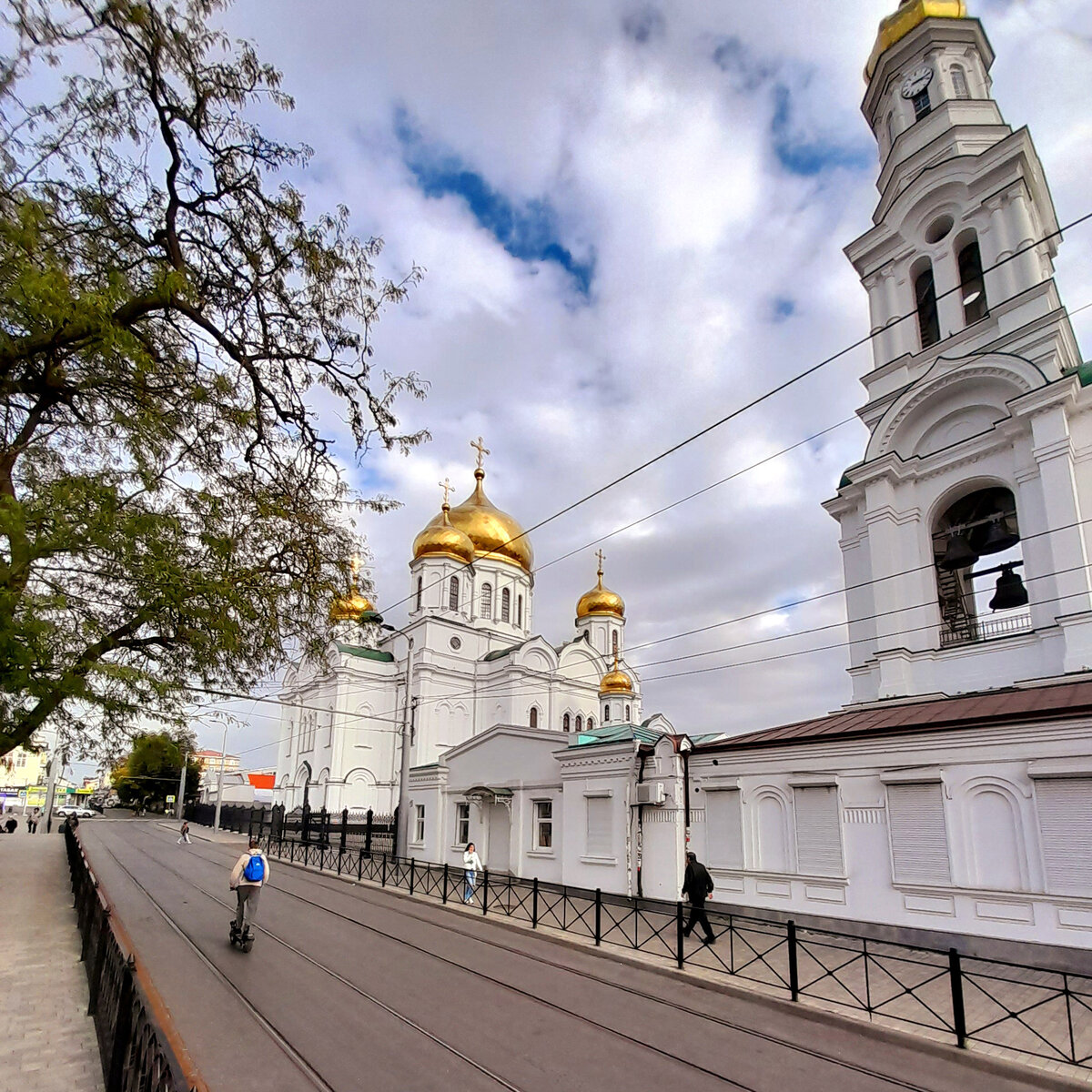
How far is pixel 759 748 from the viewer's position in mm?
13531

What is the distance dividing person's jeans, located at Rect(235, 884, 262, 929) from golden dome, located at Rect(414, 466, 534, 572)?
117 ft

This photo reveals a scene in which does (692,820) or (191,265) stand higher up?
(191,265)

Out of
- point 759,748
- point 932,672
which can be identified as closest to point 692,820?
point 759,748

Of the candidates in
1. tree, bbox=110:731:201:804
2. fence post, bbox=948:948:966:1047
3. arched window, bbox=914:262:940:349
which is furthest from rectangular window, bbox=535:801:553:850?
tree, bbox=110:731:201:804

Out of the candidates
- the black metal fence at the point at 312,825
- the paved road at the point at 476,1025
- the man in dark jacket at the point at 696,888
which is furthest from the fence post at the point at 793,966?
the black metal fence at the point at 312,825

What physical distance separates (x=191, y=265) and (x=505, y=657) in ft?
124

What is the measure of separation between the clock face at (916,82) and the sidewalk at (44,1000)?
2609 centimetres

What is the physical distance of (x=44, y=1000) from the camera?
8.10 metres

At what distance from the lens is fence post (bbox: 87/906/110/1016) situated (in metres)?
7.30

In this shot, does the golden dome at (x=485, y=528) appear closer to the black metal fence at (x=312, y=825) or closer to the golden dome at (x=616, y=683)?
the golden dome at (x=616, y=683)

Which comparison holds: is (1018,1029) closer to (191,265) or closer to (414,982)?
(414,982)

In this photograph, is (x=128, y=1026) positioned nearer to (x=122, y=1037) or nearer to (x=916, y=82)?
(x=122, y=1037)

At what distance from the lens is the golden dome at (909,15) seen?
787 inches

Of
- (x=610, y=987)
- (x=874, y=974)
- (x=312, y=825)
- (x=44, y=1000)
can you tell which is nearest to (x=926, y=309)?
(x=874, y=974)
